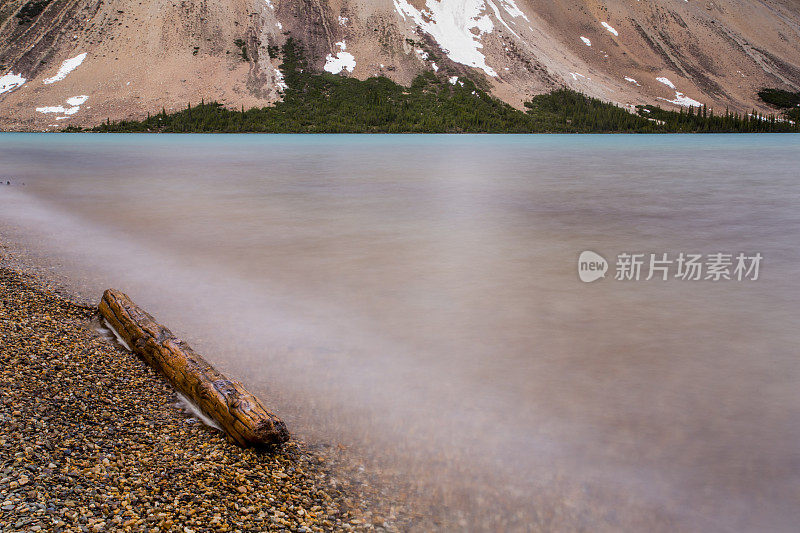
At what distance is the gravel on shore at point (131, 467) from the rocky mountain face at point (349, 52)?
431 feet

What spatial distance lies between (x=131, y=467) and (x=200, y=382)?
1.21 m

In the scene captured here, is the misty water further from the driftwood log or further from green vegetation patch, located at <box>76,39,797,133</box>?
green vegetation patch, located at <box>76,39,797,133</box>

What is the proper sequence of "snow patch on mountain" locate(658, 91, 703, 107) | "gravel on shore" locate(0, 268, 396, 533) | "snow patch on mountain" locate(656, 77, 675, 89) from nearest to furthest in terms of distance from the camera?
"gravel on shore" locate(0, 268, 396, 533) < "snow patch on mountain" locate(658, 91, 703, 107) < "snow patch on mountain" locate(656, 77, 675, 89)

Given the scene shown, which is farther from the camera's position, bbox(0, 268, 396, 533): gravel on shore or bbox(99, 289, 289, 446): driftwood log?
bbox(99, 289, 289, 446): driftwood log

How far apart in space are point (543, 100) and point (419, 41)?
116 feet

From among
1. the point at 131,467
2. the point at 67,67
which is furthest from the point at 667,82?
the point at 131,467

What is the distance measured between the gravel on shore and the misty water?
657 millimetres

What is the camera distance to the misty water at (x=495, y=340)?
4918 millimetres

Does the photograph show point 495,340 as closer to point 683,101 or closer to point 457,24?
point 457,24

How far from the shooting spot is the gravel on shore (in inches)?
154

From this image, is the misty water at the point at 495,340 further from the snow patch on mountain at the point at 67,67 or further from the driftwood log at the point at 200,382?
the snow patch on mountain at the point at 67,67

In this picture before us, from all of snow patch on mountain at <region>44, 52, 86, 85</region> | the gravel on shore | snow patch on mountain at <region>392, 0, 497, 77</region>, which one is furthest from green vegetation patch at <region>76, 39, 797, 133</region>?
the gravel on shore

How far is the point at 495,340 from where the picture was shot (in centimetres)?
822

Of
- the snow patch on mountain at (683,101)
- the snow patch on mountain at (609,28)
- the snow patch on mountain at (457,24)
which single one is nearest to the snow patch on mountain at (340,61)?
the snow patch on mountain at (457,24)
